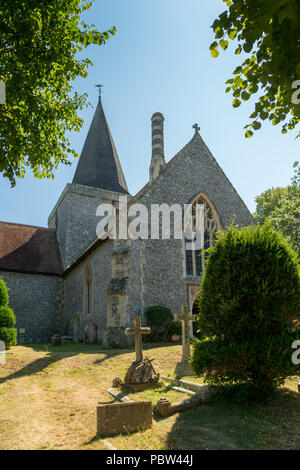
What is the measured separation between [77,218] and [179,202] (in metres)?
9.50

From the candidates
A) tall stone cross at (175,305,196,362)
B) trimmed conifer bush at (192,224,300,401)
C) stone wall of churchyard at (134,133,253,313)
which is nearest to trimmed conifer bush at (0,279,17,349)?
stone wall of churchyard at (134,133,253,313)

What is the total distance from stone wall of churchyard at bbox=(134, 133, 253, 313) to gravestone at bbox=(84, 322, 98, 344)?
352cm

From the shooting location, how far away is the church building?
1403 centimetres

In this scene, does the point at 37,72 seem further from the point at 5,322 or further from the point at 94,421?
the point at 5,322

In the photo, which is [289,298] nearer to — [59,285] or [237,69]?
[237,69]

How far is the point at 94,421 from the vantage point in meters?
5.08

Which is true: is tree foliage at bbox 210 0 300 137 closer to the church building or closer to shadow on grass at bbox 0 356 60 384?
the church building

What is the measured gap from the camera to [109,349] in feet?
40.9

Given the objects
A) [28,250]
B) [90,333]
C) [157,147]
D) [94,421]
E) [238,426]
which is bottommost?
[90,333]

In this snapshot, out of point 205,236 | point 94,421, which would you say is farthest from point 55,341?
point 94,421

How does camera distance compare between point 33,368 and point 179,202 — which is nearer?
point 33,368

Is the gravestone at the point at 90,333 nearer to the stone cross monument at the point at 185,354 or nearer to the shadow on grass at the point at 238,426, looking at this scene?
the stone cross monument at the point at 185,354
